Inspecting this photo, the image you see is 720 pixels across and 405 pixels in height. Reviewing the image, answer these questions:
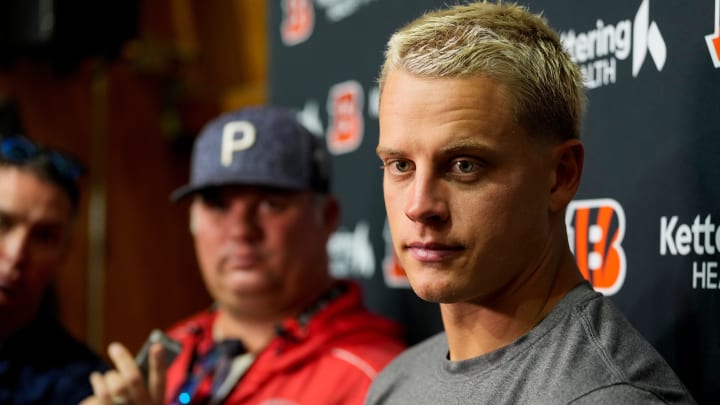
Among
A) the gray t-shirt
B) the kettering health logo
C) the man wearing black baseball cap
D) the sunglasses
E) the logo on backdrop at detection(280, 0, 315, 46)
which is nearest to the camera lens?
the gray t-shirt

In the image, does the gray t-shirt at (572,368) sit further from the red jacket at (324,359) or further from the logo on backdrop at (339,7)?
the logo on backdrop at (339,7)

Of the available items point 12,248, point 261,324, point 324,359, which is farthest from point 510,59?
point 12,248

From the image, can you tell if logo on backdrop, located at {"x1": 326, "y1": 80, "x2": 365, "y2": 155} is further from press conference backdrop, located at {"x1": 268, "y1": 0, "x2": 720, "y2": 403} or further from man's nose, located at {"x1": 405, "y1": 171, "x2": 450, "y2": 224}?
man's nose, located at {"x1": 405, "y1": 171, "x2": 450, "y2": 224}

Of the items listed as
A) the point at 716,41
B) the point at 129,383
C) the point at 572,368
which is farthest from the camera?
the point at 129,383

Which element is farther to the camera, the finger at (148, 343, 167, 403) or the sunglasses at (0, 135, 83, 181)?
the sunglasses at (0, 135, 83, 181)

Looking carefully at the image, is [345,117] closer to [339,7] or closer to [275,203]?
[339,7]

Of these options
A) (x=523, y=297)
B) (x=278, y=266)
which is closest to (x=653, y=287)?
(x=523, y=297)

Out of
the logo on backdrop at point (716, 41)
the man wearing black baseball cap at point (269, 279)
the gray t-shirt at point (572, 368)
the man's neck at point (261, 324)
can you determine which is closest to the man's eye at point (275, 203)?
the man wearing black baseball cap at point (269, 279)

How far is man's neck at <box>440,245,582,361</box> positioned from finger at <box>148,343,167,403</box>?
62 cm

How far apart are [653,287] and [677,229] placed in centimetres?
9

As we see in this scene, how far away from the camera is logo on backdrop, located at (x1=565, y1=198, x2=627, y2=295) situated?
1295mm

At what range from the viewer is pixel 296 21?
227cm

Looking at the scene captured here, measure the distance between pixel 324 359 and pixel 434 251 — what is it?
615 millimetres

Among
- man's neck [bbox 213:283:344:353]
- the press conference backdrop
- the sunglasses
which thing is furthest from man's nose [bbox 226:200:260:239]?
the press conference backdrop
